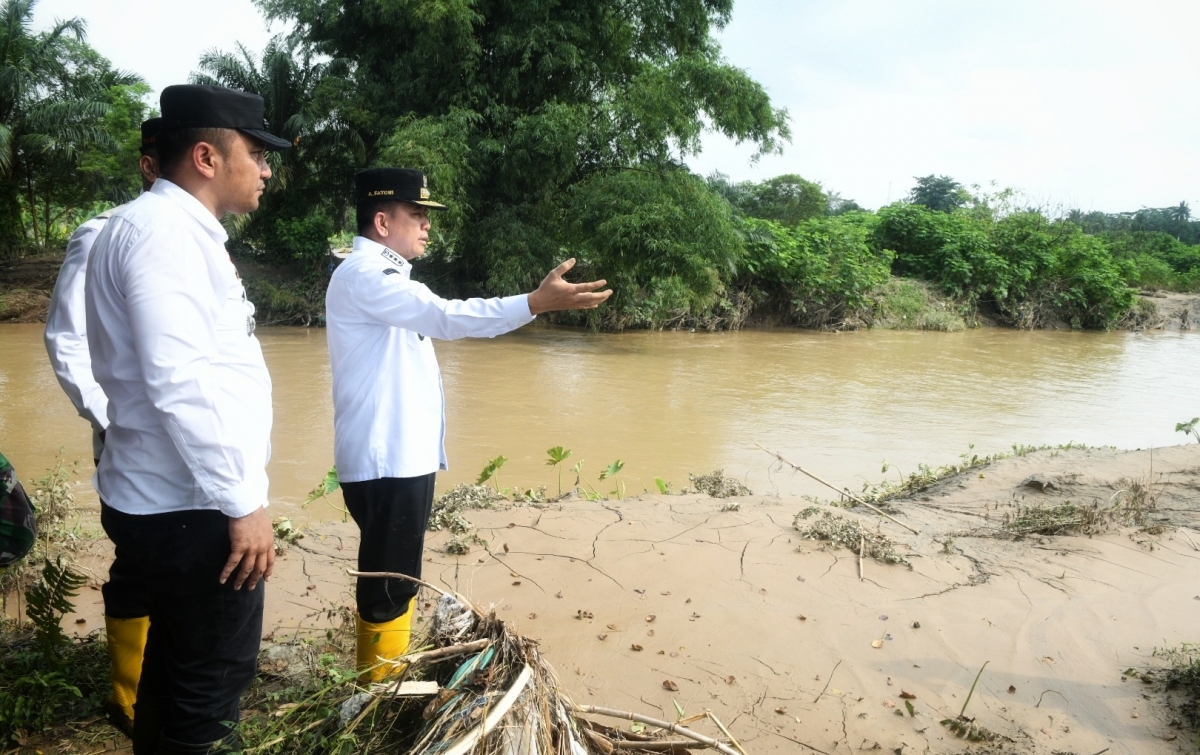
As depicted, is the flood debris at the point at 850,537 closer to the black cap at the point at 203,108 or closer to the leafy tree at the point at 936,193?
the black cap at the point at 203,108

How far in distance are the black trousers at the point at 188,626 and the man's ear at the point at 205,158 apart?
28.6 inches

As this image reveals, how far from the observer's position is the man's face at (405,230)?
2.54 m

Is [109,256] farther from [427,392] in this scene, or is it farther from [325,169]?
[325,169]

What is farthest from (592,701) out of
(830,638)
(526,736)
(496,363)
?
(496,363)

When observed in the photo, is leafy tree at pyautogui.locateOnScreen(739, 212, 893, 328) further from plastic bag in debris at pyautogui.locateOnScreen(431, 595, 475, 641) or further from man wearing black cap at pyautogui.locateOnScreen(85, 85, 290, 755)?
man wearing black cap at pyautogui.locateOnScreen(85, 85, 290, 755)

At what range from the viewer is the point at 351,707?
185cm

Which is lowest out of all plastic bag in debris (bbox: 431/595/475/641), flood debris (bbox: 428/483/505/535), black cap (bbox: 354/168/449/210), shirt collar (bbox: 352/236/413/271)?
flood debris (bbox: 428/483/505/535)

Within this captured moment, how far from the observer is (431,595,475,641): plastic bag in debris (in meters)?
1.86

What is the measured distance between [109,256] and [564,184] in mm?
15666

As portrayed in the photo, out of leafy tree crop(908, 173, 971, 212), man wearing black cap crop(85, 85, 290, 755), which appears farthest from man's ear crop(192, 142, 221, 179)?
leafy tree crop(908, 173, 971, 212)

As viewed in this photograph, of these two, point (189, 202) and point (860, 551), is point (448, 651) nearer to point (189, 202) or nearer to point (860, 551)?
point (189, 202)

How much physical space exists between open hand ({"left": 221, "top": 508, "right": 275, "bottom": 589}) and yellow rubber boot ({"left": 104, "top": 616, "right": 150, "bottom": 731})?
0.81 meters

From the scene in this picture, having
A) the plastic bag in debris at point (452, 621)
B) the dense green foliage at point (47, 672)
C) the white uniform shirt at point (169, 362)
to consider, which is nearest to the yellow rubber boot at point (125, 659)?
the dense green foliage at point (47, 672)

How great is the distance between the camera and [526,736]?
1.61 metres
